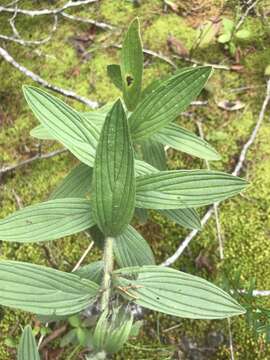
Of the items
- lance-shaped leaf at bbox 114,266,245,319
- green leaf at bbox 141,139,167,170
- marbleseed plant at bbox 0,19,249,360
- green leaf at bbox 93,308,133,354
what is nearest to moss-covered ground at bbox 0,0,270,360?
green leaf at bbox 141,139,167,170

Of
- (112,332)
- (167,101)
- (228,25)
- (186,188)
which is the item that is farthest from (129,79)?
(228,25)

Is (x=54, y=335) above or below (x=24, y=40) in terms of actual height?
below

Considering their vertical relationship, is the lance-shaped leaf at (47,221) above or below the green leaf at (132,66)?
below

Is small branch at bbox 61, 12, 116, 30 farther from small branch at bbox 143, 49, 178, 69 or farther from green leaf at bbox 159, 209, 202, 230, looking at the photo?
green leaf at bbox 159, 209, 202, 230

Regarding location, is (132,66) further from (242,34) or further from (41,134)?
(242,34)

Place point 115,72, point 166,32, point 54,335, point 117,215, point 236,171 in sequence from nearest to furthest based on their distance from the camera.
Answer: point 117,215, point 115,72, point 54,335, point 236,171, point 166,32

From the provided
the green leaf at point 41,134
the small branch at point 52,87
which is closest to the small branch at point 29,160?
the small branch at point 52,87

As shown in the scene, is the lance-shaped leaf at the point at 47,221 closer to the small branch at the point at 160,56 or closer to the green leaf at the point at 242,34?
the small branch at the point at 160,56

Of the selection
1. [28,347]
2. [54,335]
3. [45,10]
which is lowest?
[54,335]
